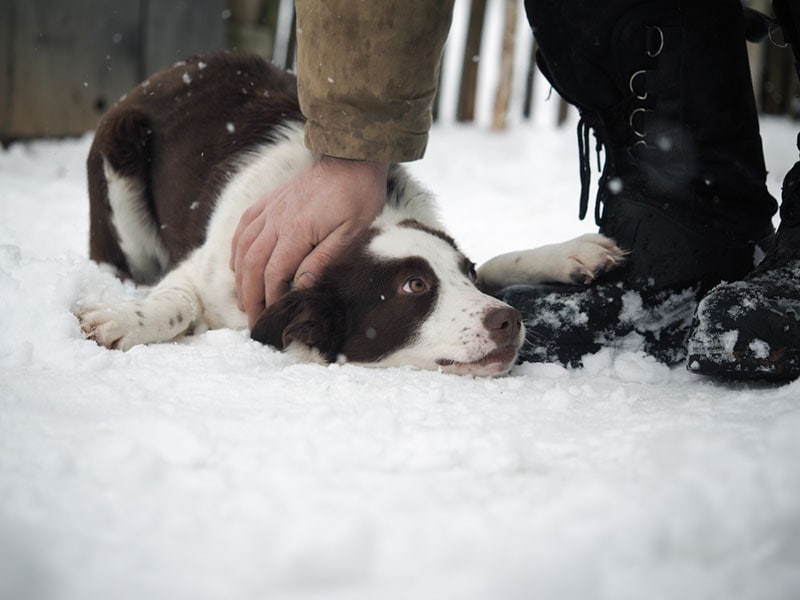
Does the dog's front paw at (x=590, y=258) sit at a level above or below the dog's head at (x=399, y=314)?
above

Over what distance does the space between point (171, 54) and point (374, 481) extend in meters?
6.22

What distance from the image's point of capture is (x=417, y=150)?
2146mm

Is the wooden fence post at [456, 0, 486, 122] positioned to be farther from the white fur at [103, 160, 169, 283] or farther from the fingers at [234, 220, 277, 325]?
the fingers at [234, 220, 277, 325]

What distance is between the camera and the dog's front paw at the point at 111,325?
2.17 metres

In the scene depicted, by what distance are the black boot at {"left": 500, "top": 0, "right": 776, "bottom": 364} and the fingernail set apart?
Answer: 65cm

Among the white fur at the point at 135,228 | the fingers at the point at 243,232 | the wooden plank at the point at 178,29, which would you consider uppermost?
the wooden plank at the point at 178,29

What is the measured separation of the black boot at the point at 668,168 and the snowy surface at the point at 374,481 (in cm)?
26

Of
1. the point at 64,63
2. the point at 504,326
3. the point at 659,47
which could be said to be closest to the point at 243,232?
the point at 504,326

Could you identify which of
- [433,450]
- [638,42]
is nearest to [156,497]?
[433,450]

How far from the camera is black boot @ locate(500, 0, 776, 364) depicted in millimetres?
2215

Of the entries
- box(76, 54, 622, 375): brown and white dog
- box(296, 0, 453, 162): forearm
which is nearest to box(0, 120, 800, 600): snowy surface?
box(76, 54, 622, 375): brown and white dog

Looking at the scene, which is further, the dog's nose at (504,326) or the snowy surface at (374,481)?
the dog's nose at (504,326)

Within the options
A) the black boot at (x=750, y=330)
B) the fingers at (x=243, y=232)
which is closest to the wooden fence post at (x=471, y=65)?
the fingers at (x=243, y=232)

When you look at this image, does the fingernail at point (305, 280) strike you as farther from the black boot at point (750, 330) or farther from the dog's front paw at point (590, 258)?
the black boot at point (750, 330)
